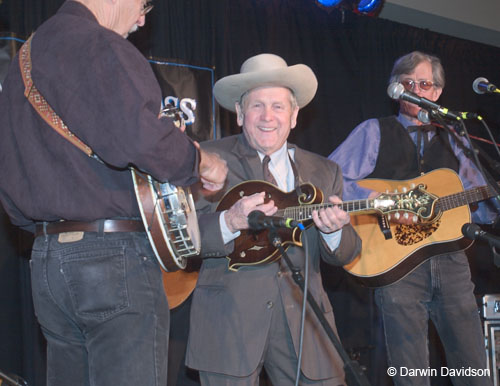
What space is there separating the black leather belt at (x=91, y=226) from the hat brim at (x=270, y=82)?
1.45m

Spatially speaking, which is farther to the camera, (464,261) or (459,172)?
(459,172)

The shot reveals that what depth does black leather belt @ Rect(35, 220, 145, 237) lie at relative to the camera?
1.89m

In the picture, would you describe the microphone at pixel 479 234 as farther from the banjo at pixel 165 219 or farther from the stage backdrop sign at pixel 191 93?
the stage backdrop sign at pixel 191 93

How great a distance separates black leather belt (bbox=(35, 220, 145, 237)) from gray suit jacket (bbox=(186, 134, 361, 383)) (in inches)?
30.9

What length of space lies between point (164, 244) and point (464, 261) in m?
2.36

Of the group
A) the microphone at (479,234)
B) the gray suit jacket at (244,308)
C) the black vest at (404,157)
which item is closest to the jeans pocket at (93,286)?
the gray suit jacket at (244,308)

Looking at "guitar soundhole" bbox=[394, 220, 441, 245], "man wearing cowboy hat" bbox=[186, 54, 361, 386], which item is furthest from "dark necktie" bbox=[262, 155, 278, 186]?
"guitar soundhole" bbox=[394, 220, 441, 245]

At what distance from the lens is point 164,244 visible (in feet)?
6.60

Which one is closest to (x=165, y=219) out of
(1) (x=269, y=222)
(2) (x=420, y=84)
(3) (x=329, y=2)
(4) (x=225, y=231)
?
(1) (x=269, y=222)

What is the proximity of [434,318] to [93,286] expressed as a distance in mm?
2509

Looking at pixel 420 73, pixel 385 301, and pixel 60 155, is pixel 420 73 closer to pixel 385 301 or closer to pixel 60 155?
pixel 385 301

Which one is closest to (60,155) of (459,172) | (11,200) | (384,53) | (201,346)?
(11,200)

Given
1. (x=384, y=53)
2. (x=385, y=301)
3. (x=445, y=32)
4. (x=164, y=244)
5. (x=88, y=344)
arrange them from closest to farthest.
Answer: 1. (x=88, y=344)
2. (x=164, y=244)
3. (x=385, y=301)
4. (x=384, y=53)
5. (x=445, y=32)

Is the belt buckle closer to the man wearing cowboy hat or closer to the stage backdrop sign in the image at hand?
the man wearing cowboy hat
